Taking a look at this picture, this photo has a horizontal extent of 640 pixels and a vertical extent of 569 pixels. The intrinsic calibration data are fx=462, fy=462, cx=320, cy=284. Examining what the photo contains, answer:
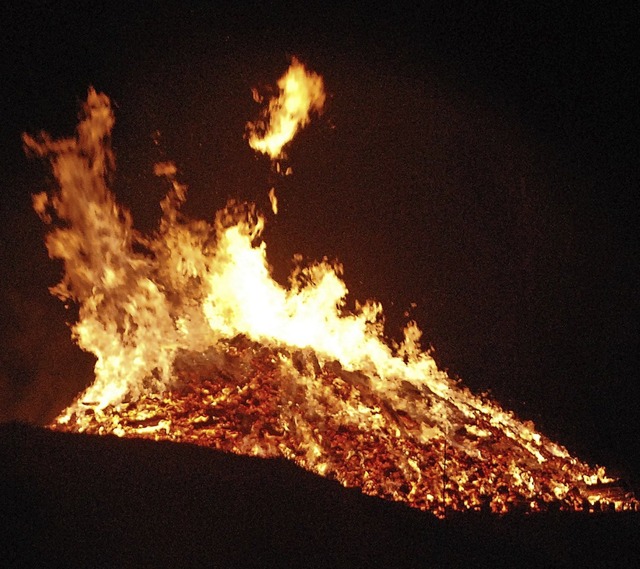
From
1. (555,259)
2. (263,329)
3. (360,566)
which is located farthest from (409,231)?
(360,566)

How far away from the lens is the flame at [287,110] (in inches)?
246

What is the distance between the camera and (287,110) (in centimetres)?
638

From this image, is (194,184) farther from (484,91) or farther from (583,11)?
(583,11)

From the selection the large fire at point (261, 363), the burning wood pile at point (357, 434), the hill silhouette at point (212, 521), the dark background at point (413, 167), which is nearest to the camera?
the hill silhouette at point (212, 521)

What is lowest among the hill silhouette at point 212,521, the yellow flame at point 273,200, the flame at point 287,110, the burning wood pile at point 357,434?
the hill silhouette at point 212,521

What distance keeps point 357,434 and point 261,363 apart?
1492 millimetres

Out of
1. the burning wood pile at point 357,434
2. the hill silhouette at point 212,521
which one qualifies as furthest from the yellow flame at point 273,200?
the hill silhouette at point 212,521

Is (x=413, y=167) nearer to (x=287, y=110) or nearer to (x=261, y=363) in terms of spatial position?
(x=287, y=110)

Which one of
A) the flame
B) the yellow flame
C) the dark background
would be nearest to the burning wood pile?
the dark background

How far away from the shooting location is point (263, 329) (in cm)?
625

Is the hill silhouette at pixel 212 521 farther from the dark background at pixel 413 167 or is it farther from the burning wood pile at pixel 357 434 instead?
the dark background at pixel 413 167

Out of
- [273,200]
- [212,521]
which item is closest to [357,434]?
[212,521]

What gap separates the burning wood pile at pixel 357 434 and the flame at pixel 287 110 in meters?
2.87

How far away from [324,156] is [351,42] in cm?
151
